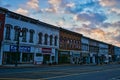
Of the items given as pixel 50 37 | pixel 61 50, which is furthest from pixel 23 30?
pixel 61 50

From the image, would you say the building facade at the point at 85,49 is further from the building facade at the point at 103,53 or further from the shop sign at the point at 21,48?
the shop sign at the point at 21,48

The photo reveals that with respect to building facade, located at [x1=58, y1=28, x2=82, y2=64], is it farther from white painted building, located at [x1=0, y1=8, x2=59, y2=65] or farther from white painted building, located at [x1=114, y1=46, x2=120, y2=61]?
white painted building, located at [x1=114, y1=46, x2=120, y2=61]

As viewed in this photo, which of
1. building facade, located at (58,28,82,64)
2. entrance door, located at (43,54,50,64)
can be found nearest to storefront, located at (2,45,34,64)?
entrance door, located at (43,54,50,64)

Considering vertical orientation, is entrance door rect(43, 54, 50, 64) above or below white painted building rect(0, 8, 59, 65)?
below

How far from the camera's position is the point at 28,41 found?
53.3 m

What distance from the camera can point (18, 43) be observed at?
48438mm

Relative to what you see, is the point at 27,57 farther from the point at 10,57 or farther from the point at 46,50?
the point at 46,50

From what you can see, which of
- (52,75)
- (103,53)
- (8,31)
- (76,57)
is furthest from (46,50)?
(103,53)

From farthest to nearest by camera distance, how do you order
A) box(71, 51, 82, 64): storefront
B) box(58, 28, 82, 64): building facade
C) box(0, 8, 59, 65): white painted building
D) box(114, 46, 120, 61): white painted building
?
box(114, 46, 120, 61): white painted building
box(71, 51, 82, 64): storefront
box(58, 28, 82, 64): building facade
box(0, 8, 59, 65): white painted building

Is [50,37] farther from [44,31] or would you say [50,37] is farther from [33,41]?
[33,41]

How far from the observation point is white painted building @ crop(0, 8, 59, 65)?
47188 millimetres

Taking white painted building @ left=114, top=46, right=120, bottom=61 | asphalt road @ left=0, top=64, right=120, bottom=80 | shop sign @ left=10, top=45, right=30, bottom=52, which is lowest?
asphalt road @ left=0, top=64, right=120, bottom=80

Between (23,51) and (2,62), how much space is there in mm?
6761

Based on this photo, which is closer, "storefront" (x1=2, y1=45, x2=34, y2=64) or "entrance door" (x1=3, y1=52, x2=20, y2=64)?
"entrance door" (x1=3, y1=52, x2=20, y2=64)
